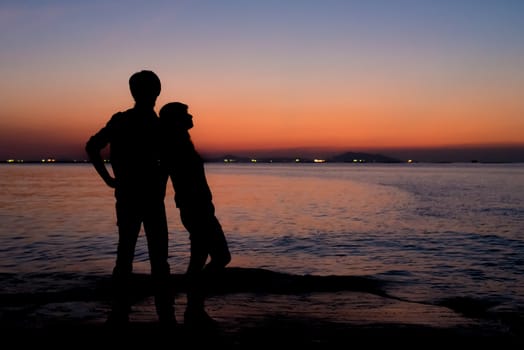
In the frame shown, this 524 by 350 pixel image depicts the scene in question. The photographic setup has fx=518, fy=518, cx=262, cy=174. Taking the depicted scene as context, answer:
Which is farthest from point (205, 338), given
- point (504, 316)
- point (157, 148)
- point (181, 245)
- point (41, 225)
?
point (41, 225)

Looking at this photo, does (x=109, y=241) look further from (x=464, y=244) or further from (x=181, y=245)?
(x=464, y=244)

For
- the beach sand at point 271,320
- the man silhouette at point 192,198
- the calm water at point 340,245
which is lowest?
the calm water at point 340,245

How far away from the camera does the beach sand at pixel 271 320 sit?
4785 mm

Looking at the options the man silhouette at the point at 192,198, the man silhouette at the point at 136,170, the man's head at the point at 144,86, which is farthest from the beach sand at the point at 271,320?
the man's head at the point at 144,86

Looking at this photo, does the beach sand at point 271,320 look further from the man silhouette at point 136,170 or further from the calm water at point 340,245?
the calm water at point 340,245

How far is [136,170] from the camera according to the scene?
4941mm

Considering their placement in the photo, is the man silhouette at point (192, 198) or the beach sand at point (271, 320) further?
the man silhouette at point (192, 198)

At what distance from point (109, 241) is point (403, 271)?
25.1ft

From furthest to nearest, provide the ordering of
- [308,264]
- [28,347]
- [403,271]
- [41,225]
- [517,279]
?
[41,225], [308,264], [403,271], [517,279], [28,347]

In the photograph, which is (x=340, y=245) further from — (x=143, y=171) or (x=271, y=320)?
(x=143, y=171)

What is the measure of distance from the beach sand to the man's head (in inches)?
87.8

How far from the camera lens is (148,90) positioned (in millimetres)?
4996

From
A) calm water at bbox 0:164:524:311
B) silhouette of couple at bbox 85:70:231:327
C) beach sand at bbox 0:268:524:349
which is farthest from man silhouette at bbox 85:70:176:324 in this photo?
calm water at bbox 0:164:524:311

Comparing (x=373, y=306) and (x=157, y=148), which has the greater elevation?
(x=157, y=148)
